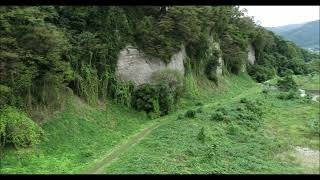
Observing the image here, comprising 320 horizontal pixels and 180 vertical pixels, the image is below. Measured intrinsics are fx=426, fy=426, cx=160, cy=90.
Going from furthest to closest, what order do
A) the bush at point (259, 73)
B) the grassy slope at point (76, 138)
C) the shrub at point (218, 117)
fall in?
the bush at point (259, 73) → the shrub at point (218, 117) → the grassy slope at point (76, 138)

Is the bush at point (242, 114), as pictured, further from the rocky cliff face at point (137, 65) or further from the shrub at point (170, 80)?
the rocky cliff face at point (137, 65)

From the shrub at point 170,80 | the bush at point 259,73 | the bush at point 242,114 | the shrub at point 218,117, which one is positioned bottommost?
the bush at point 259,73

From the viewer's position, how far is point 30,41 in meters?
21.4

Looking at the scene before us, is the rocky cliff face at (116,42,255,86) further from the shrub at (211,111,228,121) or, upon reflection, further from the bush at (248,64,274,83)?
the bush at (248,64,274,83)

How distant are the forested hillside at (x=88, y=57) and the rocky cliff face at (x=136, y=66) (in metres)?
0.59

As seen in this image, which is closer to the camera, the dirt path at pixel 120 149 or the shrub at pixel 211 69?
the dirt path at pixel 120 149

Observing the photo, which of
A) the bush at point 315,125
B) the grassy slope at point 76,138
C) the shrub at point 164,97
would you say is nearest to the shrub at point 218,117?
→ the shrub at point 164,97

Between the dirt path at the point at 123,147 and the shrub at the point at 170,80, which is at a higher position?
the shrub at the point at 170,80

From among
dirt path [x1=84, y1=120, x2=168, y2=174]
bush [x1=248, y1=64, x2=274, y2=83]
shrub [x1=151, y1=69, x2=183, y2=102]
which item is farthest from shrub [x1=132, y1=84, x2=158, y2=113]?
bush [x1=248, y1=64, x2=274, y2=83]

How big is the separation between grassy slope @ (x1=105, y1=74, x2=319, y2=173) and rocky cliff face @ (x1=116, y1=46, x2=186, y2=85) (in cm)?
424

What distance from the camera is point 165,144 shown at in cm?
2203

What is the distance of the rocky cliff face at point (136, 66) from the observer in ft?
102

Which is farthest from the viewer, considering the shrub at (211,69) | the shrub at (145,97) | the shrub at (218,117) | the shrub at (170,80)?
the shrub at (211,69)
